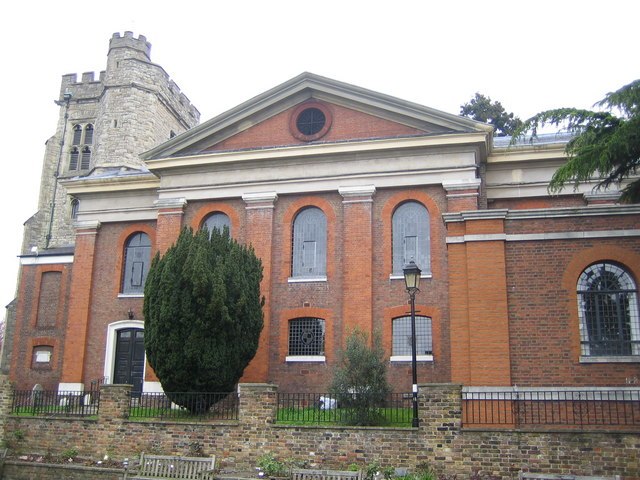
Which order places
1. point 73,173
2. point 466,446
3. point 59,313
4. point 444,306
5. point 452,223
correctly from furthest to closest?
point 73,173 → point 59,313 → point 444,306 → point 452,223 → point 466,446

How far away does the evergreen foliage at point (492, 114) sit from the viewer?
42.8 meters

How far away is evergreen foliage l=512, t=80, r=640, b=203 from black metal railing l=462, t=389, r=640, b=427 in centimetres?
502

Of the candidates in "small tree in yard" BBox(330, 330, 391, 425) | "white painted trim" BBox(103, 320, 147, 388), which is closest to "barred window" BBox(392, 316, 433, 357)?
"small tree in yard" BBox(330, 330, 391, 425)

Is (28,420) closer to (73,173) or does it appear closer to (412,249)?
(412,249)

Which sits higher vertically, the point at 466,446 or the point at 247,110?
the point at 247,110

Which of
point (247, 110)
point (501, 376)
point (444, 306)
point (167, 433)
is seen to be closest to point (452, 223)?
point (501, 376)

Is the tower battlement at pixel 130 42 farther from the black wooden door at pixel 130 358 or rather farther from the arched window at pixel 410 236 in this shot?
the arched window at pixel 410 236

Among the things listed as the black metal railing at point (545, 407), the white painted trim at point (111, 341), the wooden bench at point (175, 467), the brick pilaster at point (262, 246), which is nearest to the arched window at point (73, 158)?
the white painted trim at point (111, 341)

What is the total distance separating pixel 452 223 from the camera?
17875 mm

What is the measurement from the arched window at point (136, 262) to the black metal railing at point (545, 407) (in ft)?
53.2

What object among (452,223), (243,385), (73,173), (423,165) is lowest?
(243,385)

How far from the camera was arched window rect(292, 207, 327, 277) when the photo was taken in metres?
25.1

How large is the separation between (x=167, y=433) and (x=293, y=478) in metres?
4.03

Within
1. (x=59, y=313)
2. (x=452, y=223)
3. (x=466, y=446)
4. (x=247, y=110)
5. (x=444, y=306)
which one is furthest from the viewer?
(x=59, y=313)
